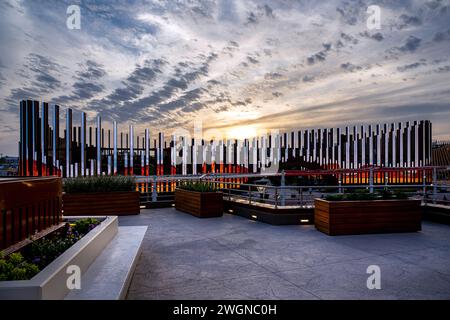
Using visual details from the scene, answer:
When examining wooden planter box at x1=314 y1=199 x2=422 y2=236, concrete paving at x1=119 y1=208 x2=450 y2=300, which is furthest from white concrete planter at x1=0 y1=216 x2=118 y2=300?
wooden planter box at x1=314 y1=199 x2=422 y2=236

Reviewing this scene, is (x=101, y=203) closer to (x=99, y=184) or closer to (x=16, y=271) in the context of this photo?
(x=99, y=184)

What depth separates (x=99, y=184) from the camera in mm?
10086

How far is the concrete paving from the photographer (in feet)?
12.1

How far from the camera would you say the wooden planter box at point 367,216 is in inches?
277

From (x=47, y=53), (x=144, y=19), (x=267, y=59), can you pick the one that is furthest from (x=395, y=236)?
(x=47, y=53)

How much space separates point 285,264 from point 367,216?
3.42 metres

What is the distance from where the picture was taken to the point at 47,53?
408 inches

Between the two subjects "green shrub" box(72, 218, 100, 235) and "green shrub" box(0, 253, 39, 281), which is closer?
"green shrub" box(0, 253, 39, 281)

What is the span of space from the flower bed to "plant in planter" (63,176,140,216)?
4.75 metres

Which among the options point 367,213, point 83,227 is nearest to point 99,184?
point 83,227

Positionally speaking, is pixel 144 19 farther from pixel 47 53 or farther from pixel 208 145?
pixel 208 145

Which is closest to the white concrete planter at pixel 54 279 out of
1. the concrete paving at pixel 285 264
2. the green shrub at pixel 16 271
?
the green shrub at pixel 16 271

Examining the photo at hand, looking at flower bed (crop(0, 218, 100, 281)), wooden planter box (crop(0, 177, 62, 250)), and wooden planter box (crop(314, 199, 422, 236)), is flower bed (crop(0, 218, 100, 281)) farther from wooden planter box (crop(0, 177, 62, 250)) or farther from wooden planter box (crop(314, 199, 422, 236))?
wooden planter box (crop(314, 199, 422, 236))

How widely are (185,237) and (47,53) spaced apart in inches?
327
